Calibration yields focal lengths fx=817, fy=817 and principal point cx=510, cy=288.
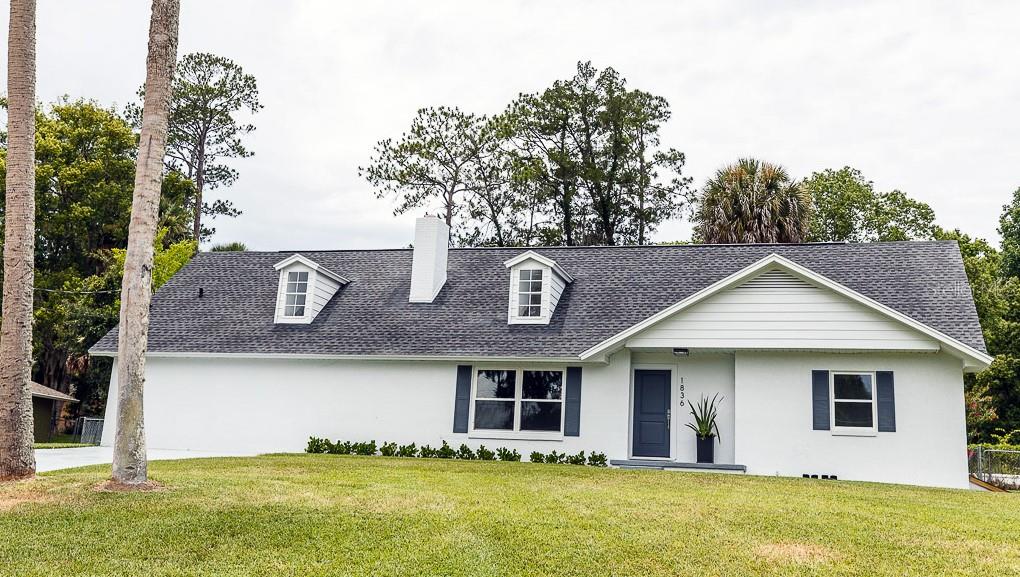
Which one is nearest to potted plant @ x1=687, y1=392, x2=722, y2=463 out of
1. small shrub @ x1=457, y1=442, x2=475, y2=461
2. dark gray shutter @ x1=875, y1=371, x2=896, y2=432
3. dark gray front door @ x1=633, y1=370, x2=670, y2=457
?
dark gray front door @ x1=633, y1=370, x2=670, y2=457

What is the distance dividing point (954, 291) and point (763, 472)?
583 cm

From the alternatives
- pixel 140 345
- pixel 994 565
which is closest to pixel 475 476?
pixel 140 345

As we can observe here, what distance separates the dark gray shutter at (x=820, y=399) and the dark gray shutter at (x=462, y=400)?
724 centimetres

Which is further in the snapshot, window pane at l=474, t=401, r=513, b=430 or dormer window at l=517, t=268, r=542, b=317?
dormer window at l=517, t=268, r=542, b=317

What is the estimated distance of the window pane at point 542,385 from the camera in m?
18.2

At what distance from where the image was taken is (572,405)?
1770cm

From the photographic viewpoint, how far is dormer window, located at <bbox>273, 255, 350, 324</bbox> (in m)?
20.6

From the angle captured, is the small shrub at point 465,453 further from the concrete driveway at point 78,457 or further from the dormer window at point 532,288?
the concrete driveway at point 78,457

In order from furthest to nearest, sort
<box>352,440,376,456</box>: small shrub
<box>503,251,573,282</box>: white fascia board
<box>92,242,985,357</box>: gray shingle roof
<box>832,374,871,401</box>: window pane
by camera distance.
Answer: <box>503,251,573,282</box>: white fascia board → <box>352,440,376,456</box>: small shrub → <box>92,242,985,357</box>: gray shingle roof → <box>832,374,871,401</box>: window pane

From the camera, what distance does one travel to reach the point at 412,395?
18.7m

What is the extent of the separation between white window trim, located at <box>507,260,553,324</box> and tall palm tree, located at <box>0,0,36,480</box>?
10.8 meters

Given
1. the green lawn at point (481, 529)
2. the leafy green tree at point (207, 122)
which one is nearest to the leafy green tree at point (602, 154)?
the leafy green tree at point (207, 122)

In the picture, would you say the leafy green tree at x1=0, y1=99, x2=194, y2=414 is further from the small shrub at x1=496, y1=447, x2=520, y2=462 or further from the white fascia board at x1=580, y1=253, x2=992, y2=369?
the white fascia board at x1=580, y1=253, x2=992, y2=369

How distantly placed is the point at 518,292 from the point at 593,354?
322 centimetres
